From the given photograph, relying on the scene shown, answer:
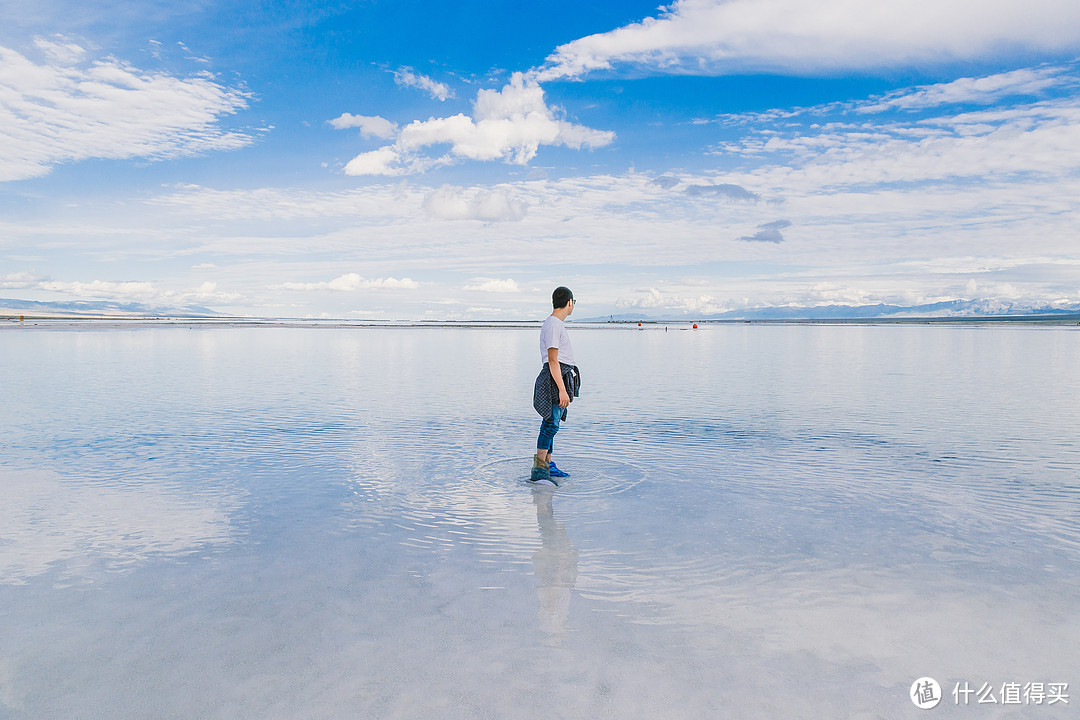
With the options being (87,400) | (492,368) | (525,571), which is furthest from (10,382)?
→ (525,571)

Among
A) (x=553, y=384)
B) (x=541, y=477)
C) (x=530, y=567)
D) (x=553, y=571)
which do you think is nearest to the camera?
(x=553, y=571)

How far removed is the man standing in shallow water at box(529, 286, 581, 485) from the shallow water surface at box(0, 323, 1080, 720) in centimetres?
41

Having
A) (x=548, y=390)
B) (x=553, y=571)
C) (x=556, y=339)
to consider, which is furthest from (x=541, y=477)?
(x=553, y=571)

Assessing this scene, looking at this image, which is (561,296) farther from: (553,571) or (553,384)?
(553,571)

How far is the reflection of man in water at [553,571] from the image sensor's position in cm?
477

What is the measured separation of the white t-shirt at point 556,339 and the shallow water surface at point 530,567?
5.34 feet

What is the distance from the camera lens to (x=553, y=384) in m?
8.97

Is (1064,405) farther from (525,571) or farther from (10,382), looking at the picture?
(10,382)

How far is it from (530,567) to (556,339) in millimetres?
3616

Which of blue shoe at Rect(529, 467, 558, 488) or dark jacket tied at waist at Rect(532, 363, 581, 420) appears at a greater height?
dark jacket tied at waist at Rect(532, 363, 581, 420)

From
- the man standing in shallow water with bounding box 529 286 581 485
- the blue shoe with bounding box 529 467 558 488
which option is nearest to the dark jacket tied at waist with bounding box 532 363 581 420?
the man standing in shallow water with bounding box 529 286 581 485

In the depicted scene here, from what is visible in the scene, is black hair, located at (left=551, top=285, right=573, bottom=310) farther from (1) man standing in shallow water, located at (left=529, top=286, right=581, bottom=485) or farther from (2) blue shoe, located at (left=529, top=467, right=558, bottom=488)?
(2) blue shoe, located at (left=529, top=467, right=558, bottom=488)

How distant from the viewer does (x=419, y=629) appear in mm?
4594

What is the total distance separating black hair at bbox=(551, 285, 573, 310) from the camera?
8852mm
